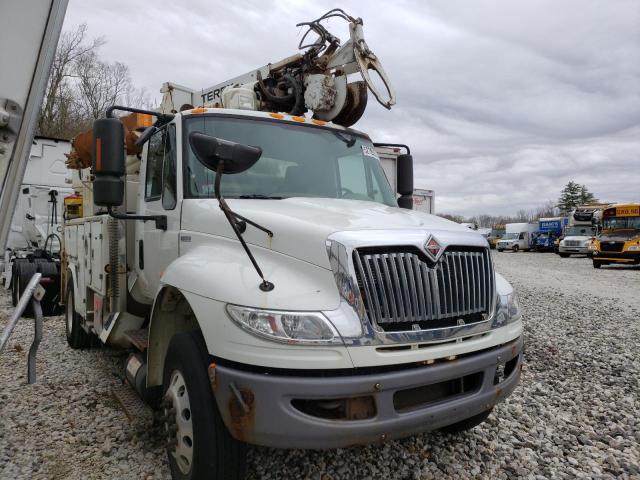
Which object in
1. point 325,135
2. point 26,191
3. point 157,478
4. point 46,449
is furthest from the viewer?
point 26,191

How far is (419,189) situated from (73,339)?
1071 centimetres

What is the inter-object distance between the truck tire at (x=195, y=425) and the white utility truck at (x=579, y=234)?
3034cm

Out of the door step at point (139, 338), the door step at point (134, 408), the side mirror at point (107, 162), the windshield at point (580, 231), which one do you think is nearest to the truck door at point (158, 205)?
the door step at point (139, 338)

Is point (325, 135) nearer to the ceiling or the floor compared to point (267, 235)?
nearer to the ceiling

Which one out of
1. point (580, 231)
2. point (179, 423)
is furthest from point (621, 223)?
point (179, 423)

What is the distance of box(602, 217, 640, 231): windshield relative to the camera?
2134 cm

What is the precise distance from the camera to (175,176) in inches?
132

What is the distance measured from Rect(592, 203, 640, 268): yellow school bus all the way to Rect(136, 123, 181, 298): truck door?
21.8 m

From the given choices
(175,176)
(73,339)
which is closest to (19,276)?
(73,339)

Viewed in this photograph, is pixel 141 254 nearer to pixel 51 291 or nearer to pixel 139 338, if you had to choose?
pixel 139 338

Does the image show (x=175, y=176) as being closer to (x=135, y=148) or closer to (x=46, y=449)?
(x=135, y=148)

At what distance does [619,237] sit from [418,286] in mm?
22322

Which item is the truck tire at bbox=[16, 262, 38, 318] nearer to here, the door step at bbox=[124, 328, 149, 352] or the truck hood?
the door step at bbox=[124, 328, 149, 352]

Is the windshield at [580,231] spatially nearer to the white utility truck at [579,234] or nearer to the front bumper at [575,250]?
the white utility truck at [579,234]
